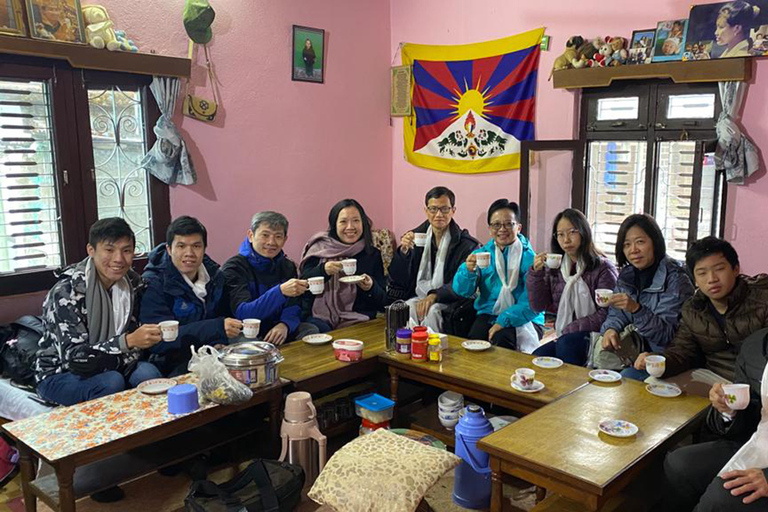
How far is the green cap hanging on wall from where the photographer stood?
14.2 ft

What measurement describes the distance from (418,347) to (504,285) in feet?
3.65

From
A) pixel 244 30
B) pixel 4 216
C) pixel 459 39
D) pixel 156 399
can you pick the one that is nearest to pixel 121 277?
pixel 156 399

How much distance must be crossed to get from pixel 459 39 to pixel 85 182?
3.12m

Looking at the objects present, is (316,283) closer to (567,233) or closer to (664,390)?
(567,233)

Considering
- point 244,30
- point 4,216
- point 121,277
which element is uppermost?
point 244,30

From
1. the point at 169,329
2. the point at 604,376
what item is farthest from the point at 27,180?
the point at 604,376

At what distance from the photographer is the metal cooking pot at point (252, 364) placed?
2.62m

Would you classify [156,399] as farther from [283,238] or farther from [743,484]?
[743,484]

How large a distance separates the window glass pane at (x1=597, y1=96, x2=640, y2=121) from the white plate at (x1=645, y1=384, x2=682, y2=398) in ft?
8.20

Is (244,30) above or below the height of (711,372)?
above

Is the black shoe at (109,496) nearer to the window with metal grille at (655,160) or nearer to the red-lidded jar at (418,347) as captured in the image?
the red-lidded jar at (418,347)

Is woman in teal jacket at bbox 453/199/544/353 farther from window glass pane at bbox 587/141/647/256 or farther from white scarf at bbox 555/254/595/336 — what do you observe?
window glass pane at bbox 587/141/647/256

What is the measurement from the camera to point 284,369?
9.52 ft

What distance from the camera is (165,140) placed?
4.29m
